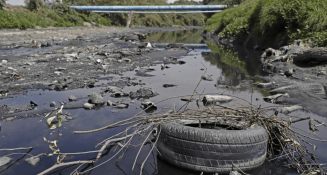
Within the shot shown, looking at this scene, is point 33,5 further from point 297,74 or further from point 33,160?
point 33,160

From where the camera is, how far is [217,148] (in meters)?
2.71

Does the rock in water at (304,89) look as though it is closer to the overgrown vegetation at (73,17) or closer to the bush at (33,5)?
the overgrown vegetation at (73,17)

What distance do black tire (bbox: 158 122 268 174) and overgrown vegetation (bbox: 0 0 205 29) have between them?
2480 centimetres

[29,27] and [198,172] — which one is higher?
[29,27]

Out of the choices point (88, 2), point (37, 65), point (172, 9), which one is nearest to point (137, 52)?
point (37, 65)

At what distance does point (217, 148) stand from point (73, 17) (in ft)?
126

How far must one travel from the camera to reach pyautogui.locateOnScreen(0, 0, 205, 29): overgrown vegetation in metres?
23.8

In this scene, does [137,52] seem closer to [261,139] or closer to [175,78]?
[175,78]

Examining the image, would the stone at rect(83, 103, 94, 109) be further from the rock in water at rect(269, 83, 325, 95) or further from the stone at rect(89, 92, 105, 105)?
the rock in water at rect(269, 83, 325, 95)

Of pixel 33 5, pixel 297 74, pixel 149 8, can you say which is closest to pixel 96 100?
pixel 297 74

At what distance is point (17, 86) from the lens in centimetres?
650

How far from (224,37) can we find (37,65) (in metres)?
18.5

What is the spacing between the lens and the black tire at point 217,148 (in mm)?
2725

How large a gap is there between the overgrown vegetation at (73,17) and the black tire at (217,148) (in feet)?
81.4
